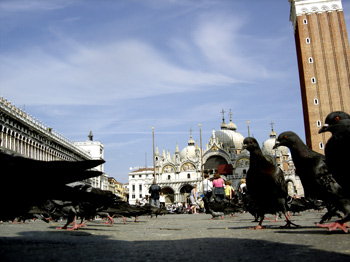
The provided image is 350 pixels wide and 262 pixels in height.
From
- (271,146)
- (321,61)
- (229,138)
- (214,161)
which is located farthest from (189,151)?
(321,61)

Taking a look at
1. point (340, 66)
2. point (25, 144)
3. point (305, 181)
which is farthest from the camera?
point (340, 66)

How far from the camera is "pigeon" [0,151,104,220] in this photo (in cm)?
216

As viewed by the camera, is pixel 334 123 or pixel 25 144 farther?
pixel 25 144

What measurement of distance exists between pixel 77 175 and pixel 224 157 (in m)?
63.8

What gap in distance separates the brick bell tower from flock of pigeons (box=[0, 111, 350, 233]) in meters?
38.7

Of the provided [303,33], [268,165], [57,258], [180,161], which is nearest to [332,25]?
[303,33]

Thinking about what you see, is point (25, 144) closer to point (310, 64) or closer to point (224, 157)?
point (310, 64)

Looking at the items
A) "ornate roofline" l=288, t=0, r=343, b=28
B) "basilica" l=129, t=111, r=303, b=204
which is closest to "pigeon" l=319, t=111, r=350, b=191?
"ornate roofline" l=288, t=0, r=343, b=28

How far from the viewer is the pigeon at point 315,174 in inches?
179

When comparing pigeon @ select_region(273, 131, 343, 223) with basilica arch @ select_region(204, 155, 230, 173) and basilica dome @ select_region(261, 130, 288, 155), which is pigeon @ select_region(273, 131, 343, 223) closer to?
basilica arch @ select_region(204, 155, 230, 173)

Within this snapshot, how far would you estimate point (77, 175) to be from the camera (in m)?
2.25

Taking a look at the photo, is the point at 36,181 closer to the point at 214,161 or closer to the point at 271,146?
the point at 214,161

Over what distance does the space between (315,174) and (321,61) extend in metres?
43.2

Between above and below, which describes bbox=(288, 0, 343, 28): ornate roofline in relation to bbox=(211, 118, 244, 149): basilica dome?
above
